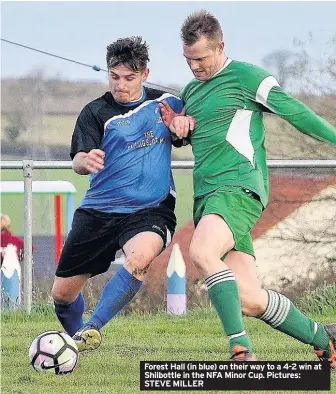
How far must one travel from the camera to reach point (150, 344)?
8336 millimetres

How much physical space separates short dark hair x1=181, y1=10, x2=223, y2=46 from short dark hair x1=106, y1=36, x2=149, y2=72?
12.2 inches

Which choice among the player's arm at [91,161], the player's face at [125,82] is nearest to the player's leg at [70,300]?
the player's arm at [91,161]

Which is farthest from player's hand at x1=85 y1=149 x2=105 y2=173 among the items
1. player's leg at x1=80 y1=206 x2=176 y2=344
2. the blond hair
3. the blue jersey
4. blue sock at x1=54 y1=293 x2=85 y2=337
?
the blond hair

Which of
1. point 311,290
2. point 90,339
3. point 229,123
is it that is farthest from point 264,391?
point 311,290

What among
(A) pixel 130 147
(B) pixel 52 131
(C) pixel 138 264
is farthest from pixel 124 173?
(B) pixel 52 131

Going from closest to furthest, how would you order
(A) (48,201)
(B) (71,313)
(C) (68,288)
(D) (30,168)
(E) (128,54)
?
(E) (128,54), (C) (68,288), (B) (71,313), (D) (30,168), (A) (48,201)

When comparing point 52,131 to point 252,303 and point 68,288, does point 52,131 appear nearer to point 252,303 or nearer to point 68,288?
point 68,288

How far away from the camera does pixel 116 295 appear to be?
23.5 ft

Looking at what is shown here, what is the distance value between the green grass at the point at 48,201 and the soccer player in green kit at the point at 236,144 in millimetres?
2800

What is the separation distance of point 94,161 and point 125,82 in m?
0.53

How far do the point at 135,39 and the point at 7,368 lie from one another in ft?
6.66

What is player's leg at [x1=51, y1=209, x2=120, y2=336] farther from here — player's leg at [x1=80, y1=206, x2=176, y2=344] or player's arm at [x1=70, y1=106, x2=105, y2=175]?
player's arm at [x1=70, y1=106, x2=105, y2=175]

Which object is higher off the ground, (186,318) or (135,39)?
(135,39)

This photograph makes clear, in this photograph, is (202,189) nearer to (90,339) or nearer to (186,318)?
(90,339)
